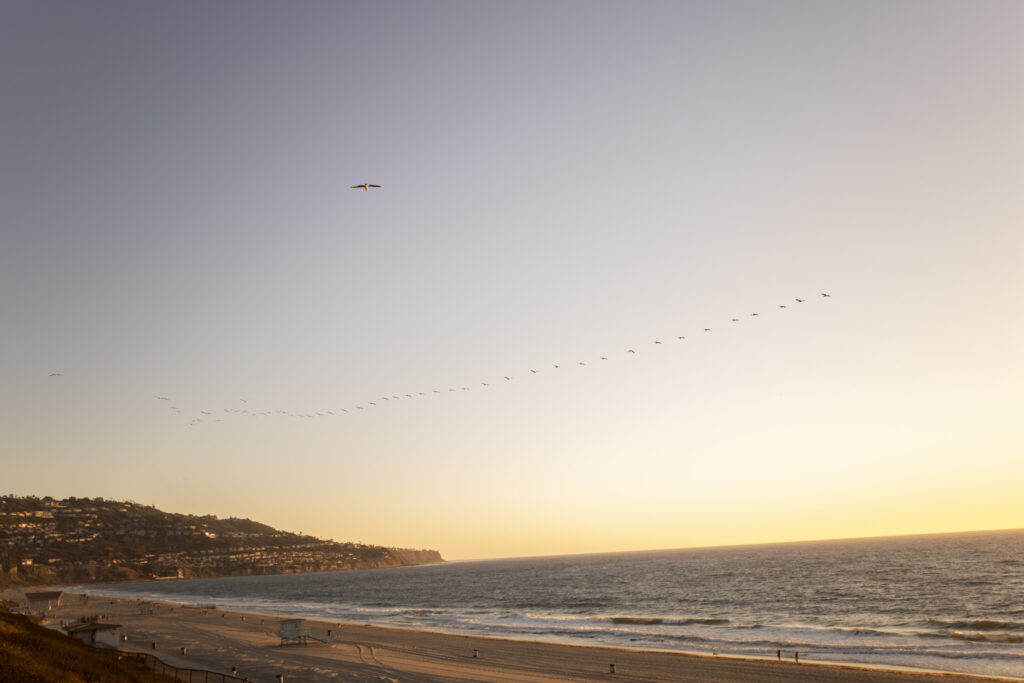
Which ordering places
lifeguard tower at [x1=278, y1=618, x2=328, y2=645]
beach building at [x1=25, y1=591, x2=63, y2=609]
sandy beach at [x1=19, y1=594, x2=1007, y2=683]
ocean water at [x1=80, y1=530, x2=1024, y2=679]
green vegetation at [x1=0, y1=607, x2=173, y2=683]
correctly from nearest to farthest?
1. green vegetation at [x1=0, y1=607, x2=173, y2=683]
2. sandy beach at [x1=19, y1=594, x2=1007, y2=683]
3. ocean water at [x1=80, y1=530, x2=1024, y2=679]
4. lifeguard tower at [x1=278, y1=618, x2=328, y2=645]
5. beach building at [x1=25, y1=591, x2=63, y2=609]

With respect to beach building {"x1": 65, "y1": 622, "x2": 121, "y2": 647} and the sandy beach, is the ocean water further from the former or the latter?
beach building {"x1": 65, "y1": 622, "x2": 121, "y2": 647}

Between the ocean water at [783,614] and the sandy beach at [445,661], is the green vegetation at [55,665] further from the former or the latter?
the ocean water at [783,614]

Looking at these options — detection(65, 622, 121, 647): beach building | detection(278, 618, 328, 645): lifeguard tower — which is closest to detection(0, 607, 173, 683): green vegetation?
detection(65, 622, 121, 647): beach building

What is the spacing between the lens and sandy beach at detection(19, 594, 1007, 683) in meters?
30.7

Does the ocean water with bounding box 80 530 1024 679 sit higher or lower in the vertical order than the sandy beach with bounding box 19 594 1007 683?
lower

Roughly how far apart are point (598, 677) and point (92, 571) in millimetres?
215541

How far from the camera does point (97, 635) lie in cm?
3975

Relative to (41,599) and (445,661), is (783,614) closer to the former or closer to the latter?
(445,661)

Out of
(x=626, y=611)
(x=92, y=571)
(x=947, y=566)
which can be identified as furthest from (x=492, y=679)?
(x=92, y=571)

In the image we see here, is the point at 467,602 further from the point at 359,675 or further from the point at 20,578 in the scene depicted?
the point at 20,578

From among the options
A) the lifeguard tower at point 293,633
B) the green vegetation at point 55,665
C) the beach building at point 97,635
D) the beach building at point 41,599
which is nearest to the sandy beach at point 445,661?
the lifeguard tower at point 293,633

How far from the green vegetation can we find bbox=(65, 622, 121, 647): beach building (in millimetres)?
9311

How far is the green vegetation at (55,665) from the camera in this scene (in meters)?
17.4

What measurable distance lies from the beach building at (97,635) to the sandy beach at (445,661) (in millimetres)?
2255
